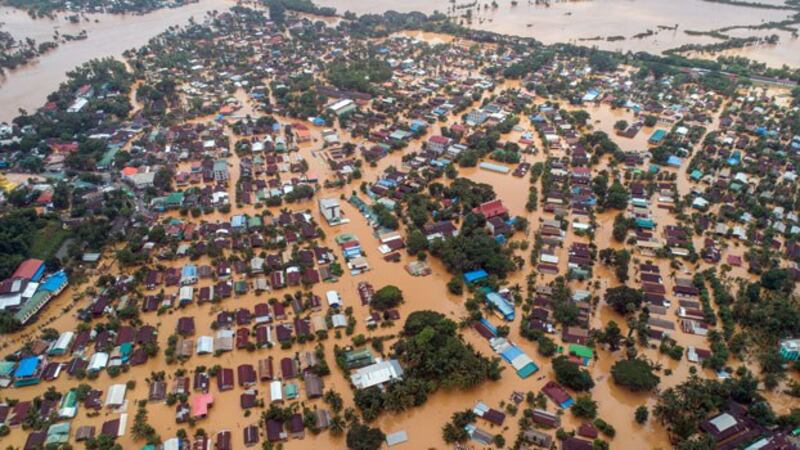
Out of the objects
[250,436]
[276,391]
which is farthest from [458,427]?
[250,436]

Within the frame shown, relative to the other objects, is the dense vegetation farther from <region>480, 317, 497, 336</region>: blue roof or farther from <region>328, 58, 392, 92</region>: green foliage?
<region>328, 58, 392, 92</region>: green foliage

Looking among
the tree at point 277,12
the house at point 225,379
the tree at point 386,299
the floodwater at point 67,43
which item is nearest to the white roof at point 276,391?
the house at point 225,379

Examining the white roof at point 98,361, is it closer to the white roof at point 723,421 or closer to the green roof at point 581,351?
the green roof at point 581,351

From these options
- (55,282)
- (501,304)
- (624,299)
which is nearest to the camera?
(624,299)

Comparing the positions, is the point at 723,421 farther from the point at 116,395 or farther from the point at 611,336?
the point at 116,395

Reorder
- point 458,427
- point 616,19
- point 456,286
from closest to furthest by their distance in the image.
Result: point 458,427 < point 456,286 < point 616,19

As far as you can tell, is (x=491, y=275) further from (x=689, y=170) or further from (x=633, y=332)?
(x=689, y=170)
